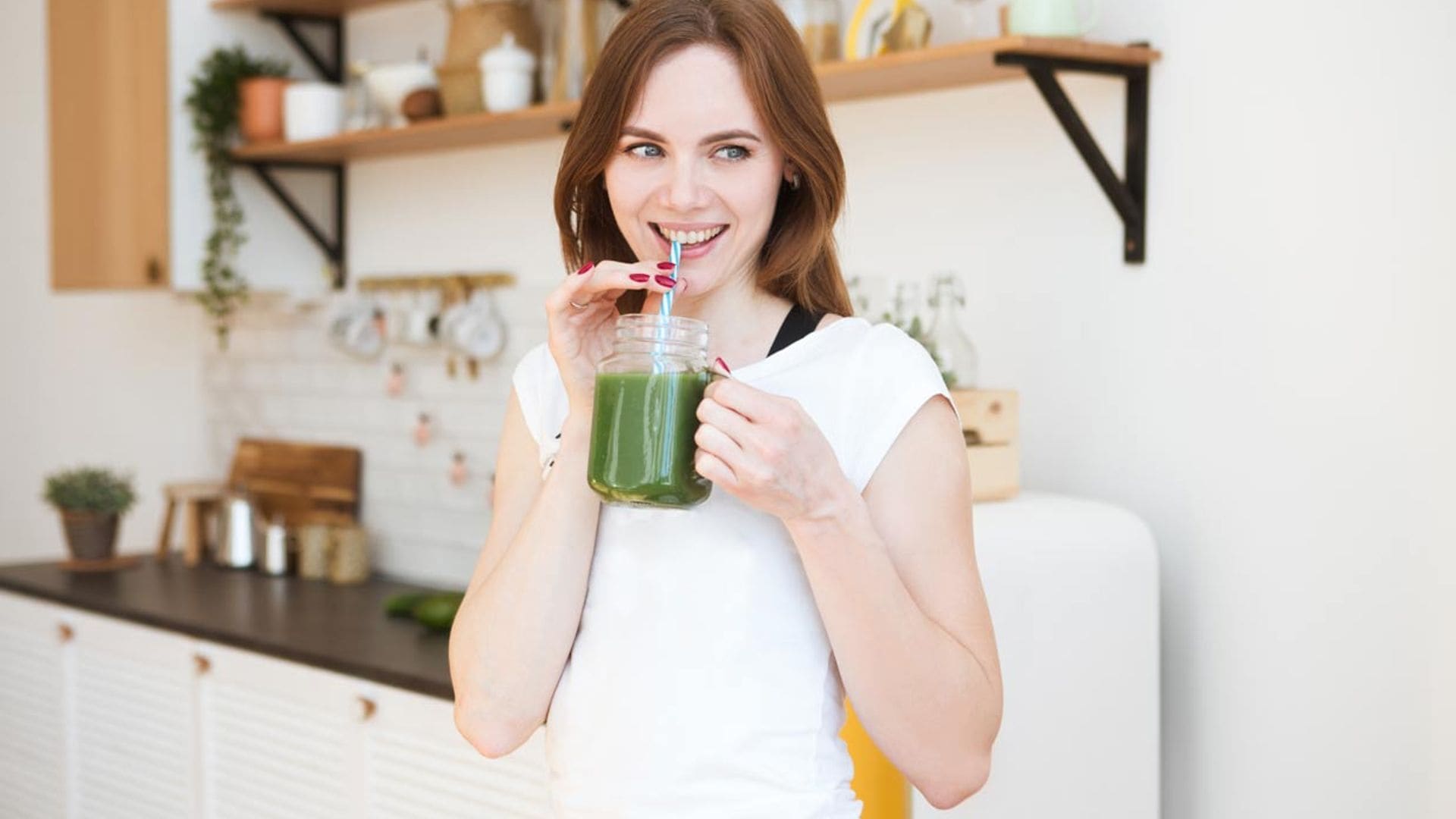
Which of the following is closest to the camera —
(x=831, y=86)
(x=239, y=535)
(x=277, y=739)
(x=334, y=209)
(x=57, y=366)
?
(x=831, y=86)

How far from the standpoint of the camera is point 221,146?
Result: 142 inches

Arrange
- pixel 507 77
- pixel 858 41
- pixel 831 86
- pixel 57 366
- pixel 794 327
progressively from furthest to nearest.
→ pixel 57 366 → pixel 507 77 → pixel 831 86 → pixel 858 41 → pixel 794 327

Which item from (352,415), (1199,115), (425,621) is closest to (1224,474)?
(1199,115)

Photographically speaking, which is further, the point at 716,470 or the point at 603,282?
the point at 603,282

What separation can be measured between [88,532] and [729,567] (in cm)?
274

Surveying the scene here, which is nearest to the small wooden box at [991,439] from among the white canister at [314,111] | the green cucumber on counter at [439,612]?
the green cucumber on counter at [439,612]

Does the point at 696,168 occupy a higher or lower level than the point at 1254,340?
higher

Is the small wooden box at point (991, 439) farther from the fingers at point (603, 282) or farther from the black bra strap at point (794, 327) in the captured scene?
the fingers at point (603, 282)

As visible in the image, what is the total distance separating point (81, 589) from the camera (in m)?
3.40

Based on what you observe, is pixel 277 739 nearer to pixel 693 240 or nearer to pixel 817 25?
pixel 817 25

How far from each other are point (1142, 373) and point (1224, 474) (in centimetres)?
20

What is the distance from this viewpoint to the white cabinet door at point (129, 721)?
10.1 feet

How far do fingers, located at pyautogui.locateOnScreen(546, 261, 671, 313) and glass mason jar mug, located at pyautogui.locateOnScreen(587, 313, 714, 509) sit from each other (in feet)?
0.14

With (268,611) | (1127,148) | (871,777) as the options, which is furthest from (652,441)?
(268,611)
